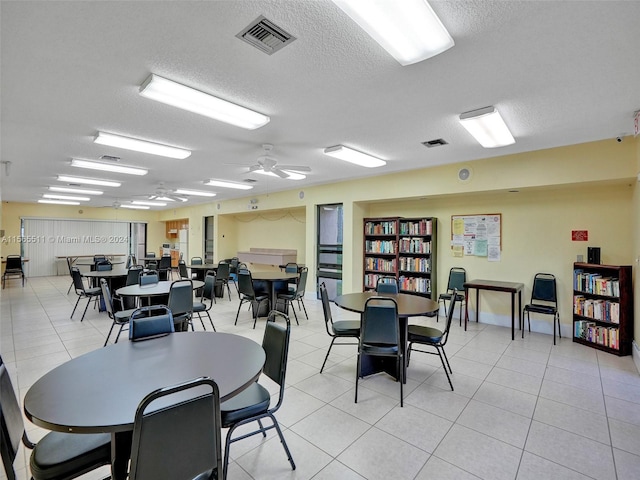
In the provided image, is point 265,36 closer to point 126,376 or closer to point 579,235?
point 126,376

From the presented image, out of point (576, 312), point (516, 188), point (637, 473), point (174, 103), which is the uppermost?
point (174, 103)

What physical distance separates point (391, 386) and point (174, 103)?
10.8ft

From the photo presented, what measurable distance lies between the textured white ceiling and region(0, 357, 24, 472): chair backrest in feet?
6.29

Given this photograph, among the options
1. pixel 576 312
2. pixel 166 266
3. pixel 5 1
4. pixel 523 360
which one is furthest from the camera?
pixel 166 266

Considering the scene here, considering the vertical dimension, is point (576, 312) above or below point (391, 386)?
above

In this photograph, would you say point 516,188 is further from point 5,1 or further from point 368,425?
point 5,1

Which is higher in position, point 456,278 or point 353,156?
point 353,156

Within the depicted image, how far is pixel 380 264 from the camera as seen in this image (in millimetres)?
6332

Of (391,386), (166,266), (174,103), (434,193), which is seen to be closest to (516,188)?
(434,193)

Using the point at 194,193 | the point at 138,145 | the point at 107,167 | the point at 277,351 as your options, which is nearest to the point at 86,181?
the point at 107,167

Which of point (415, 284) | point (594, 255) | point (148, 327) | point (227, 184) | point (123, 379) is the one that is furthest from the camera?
point (227, 184)

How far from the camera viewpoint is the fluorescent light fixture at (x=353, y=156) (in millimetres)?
4238

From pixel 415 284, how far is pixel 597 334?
2.59 metres

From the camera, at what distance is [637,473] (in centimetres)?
191
